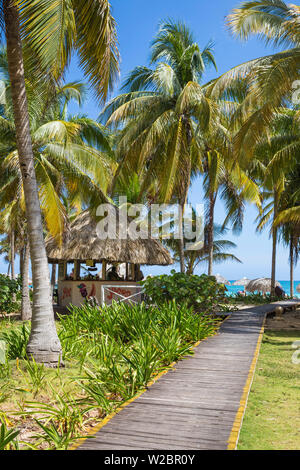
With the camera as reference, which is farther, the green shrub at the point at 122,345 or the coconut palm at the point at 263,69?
the coconut palm at the point at 263,69

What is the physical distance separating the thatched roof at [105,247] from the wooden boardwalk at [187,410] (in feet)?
30.8

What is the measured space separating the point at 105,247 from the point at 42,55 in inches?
407

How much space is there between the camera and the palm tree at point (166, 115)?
13312 mm

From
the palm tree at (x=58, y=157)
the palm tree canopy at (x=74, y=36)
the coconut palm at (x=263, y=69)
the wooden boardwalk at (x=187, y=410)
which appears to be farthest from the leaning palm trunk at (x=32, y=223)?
the coconut palm at (x=263, y=69)

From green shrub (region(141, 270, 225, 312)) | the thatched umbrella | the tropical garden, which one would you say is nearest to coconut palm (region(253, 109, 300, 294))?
the tropical garden

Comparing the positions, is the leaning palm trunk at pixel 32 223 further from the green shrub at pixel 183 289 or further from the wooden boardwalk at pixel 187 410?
the green shrub at pixel 183 289

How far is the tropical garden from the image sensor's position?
5.49m

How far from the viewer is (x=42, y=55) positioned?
667 centimetres

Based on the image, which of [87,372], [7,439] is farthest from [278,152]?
[7,439]

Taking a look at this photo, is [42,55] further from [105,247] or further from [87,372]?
[105,247]

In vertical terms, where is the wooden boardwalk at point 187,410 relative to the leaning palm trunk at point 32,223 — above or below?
below

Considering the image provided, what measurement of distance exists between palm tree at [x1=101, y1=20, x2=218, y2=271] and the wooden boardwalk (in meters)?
6.87

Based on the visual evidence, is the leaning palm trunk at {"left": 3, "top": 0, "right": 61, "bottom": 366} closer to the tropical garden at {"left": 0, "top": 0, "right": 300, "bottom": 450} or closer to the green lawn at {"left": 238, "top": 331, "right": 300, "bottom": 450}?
the tropical garden at {"left": 0, "top": 0, "right": 300, "bottom": 450}

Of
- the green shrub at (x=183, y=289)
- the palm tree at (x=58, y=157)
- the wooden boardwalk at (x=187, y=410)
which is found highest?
the palm tree at (x=58, y=157)
